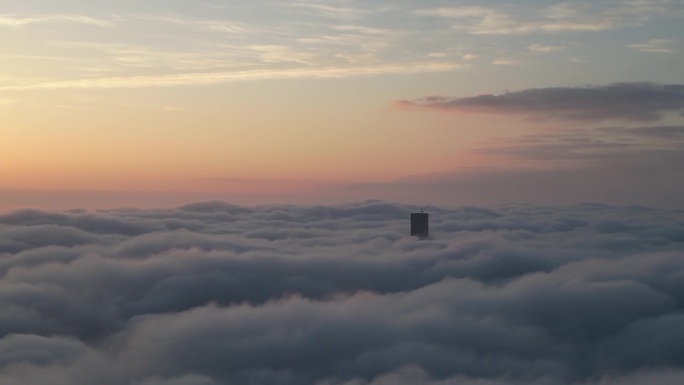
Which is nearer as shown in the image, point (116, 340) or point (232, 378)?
point (232, 378)

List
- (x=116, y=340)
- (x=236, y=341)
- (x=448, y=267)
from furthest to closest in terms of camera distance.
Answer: (x=448, y=267) < (x=116, y=340) < (x=236, y=341)

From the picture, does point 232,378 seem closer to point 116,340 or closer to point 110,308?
point 116,340

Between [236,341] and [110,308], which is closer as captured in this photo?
[236,341]

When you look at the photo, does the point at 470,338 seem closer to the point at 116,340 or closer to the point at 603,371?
the point at 603,371

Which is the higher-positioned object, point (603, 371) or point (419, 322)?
point (419, 322)

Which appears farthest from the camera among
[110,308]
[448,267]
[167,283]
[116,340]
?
[448,267]

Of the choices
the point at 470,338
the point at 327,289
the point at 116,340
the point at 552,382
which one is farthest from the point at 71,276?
the point at 552,382

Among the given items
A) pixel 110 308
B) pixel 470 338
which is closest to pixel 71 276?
pixel 110 308

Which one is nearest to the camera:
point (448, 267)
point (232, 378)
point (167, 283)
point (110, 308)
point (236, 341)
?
point (232, 378)

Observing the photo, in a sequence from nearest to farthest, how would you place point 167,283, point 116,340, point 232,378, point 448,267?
Result: point 232,378, point 116,340, point 167,283, point 448,267
